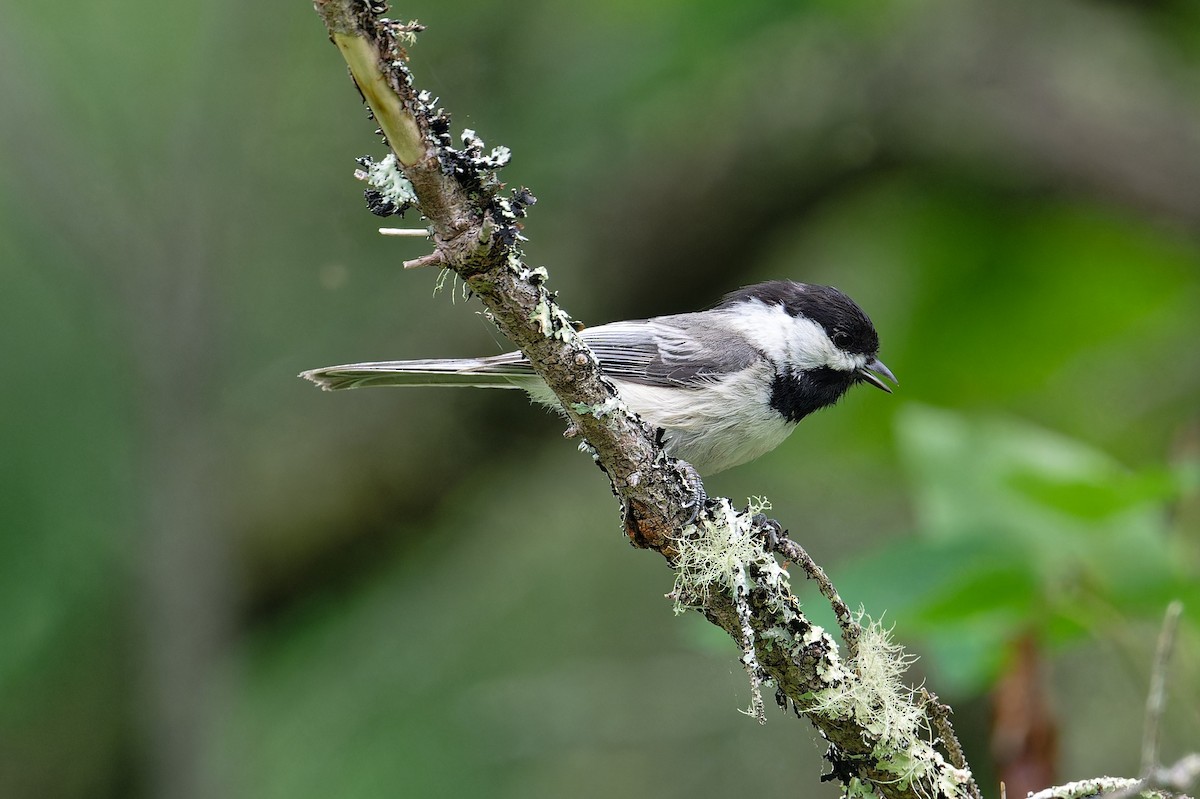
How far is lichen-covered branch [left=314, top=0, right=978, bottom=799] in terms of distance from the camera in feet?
4.16

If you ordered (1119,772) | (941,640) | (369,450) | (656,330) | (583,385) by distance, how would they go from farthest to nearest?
1. (369,450)
2. (1119,772)
3. (656,330)
4. (941,640)
5. (583,385)

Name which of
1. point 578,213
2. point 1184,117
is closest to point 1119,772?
point 1184,117

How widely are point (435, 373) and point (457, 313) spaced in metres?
1.79

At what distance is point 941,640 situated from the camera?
2.54 meters

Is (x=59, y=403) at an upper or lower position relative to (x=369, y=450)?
upper

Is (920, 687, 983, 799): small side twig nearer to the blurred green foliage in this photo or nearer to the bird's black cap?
the blurred green foliage

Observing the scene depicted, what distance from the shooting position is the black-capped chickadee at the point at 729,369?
8.50ft

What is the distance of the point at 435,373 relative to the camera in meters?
2.46

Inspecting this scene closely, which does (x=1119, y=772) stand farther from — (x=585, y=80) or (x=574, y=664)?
(x=585, y=80)

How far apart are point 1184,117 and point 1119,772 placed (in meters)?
2.48

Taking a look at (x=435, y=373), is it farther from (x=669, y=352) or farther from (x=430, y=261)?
(x=430, y=261)

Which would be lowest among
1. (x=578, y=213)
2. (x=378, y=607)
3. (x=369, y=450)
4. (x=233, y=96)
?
(x=378, y=607)

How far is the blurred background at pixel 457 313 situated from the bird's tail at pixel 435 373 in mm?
1604

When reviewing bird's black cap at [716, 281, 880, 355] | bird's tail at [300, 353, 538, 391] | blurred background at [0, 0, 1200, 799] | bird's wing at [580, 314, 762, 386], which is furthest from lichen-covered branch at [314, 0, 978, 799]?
blurred background at [0, 0, 1200, 799]
